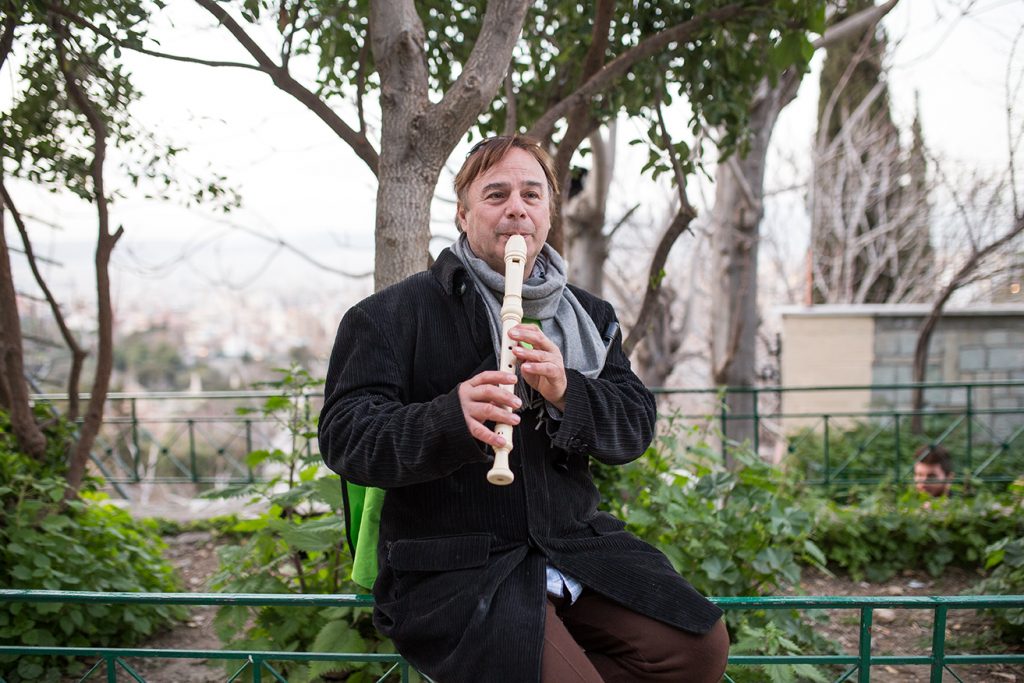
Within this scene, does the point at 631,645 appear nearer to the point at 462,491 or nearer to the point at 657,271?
the point at 462,491

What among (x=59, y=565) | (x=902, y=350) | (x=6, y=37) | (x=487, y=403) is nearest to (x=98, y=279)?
(x=6, y=37)

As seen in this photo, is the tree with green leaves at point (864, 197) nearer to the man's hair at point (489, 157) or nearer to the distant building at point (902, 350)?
the distant building at point (902, 350)

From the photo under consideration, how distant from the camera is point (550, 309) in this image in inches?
76.0

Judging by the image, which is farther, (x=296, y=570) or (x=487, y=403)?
(x=296, y=570)

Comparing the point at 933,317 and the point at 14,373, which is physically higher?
the point at 933,317

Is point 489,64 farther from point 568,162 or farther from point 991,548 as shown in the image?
point 991,548

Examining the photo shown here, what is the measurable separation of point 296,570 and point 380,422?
5.38 feet

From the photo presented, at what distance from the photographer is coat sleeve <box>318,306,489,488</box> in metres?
1.62

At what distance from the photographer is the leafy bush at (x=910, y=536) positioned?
457 cm

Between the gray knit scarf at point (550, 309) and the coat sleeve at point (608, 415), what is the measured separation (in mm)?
66

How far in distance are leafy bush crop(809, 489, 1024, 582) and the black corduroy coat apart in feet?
10.4

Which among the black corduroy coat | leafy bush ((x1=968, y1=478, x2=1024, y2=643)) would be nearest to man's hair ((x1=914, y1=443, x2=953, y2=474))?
leafy bush ((x1=968, y1=478, x2=1024, y2=643))

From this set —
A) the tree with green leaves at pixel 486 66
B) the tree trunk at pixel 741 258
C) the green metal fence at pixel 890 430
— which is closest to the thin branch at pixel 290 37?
the tree with green leaves at pixel 486 66

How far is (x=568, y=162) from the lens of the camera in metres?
3.46
